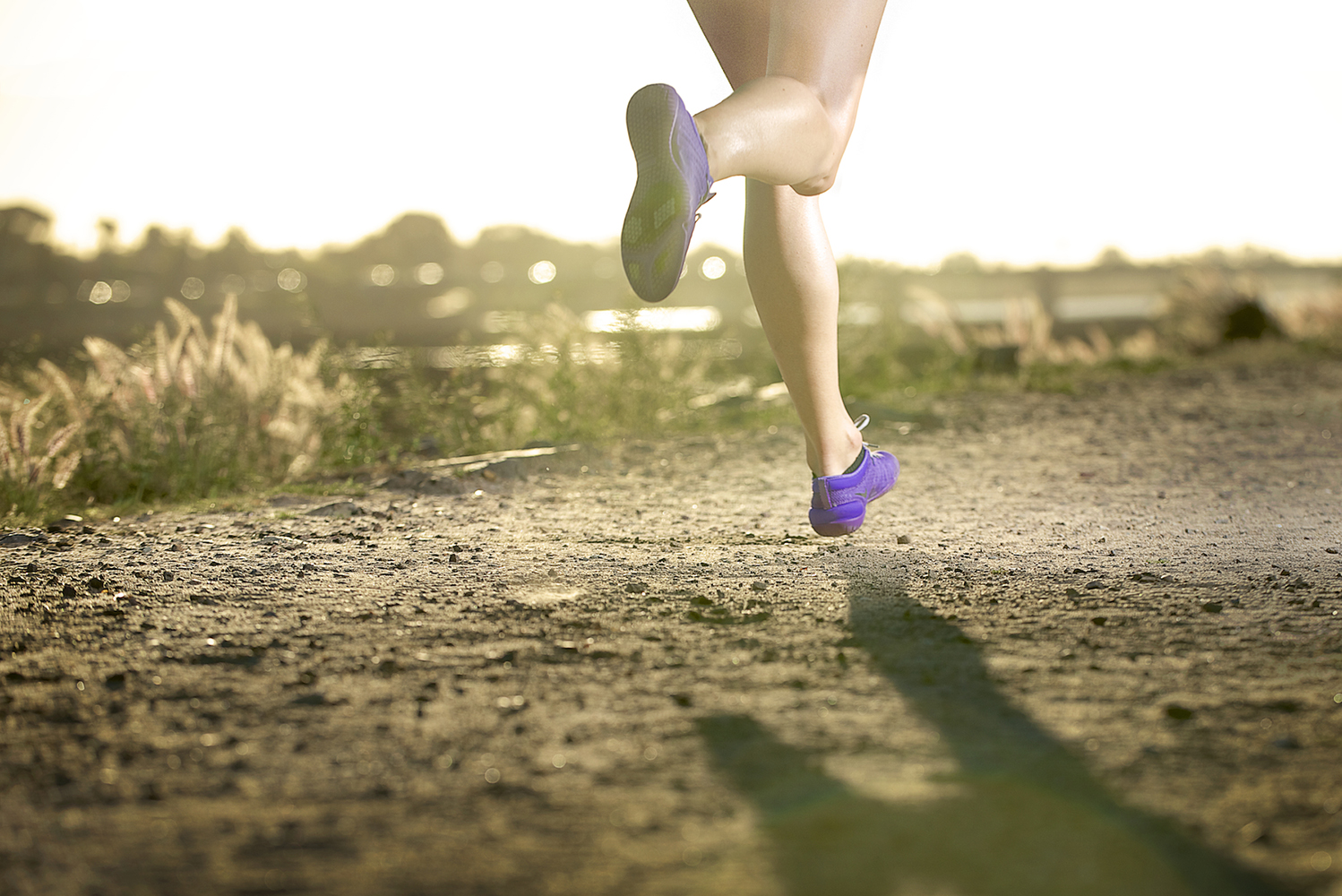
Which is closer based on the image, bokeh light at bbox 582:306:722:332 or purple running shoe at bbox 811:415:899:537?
purple running shoe at bbox 811:415:899:537

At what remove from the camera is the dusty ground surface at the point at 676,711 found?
34.8 inches

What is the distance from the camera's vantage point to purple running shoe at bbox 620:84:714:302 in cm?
156

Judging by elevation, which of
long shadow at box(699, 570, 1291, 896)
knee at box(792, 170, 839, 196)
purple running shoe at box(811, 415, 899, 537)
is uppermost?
knee at box(792, 170, 839, 196)

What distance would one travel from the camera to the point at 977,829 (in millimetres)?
915

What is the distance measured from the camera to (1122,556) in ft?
6.95

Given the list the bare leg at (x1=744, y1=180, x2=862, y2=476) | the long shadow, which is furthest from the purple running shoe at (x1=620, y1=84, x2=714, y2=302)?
the long shadow

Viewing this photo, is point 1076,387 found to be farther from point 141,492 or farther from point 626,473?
point 141,492

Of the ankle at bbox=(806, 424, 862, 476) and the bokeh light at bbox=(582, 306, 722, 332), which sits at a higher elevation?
the bokeh light at bbox=(582, 306, 722, 332)

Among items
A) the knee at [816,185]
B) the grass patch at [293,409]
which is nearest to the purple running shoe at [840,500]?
the knee at [816,185]

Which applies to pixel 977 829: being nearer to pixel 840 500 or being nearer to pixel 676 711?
pixel 676 711

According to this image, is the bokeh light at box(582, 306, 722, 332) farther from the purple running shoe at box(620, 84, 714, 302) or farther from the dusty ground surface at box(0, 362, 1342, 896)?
the purple running shoe at box(620, 84, 714, 302)

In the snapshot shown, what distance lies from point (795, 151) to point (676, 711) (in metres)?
0.99

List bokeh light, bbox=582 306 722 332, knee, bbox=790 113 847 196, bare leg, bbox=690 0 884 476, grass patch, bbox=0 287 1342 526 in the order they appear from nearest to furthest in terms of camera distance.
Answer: bare leg, bbox=690 0 884 476
knee, bbox=790 113 847 196
grass patch, bbox=0 287 1342 526
bokeh light, bbox=582 306 722 332

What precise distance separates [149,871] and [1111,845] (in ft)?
2.73
